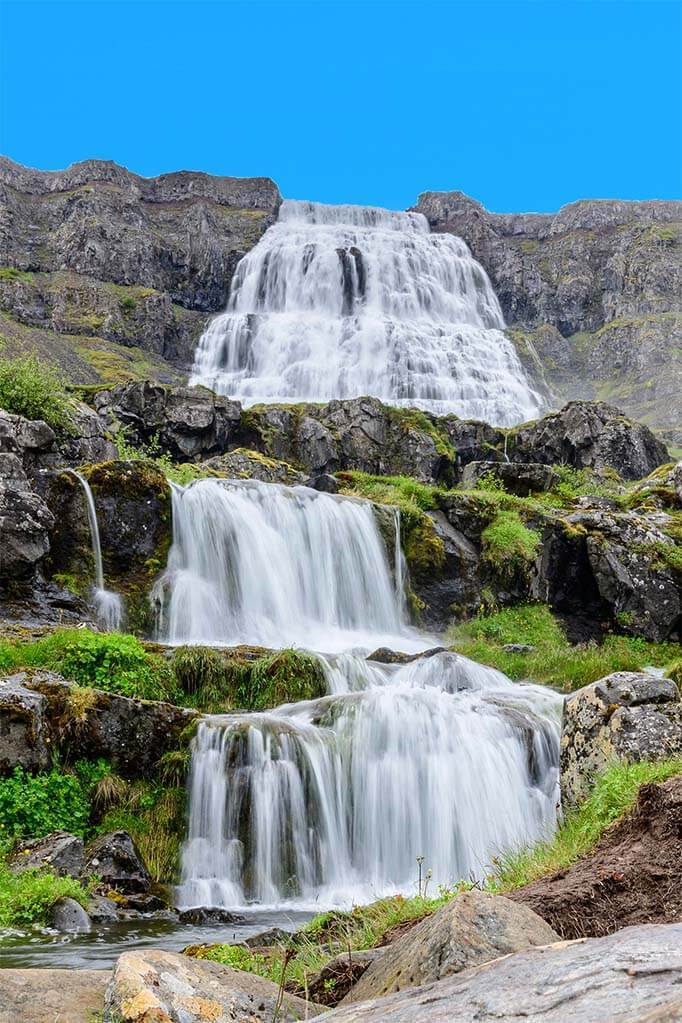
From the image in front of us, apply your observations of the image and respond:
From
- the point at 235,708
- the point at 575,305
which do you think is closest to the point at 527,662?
the point at 235,708

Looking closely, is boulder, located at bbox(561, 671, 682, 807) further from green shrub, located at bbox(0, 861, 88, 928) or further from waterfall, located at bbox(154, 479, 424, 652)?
waterfall, located at bbox(154, 479, 424, 652)

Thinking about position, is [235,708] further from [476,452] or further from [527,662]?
[476,452]

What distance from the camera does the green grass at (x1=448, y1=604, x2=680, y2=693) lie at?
1623 cm

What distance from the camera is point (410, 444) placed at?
3762 centimetres

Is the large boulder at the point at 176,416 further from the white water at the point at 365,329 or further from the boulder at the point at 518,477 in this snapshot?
the boulder at the point at 518,477

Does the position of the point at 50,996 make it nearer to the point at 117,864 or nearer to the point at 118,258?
the point at 117,864

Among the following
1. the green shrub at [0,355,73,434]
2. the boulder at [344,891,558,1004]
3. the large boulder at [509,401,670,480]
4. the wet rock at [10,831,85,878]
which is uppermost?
the large boulder at [509,401,670,480]

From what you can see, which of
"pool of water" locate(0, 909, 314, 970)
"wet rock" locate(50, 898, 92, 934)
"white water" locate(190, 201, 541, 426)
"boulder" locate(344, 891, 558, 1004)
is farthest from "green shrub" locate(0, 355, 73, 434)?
"white water" locate(190, 201, 541, 426)

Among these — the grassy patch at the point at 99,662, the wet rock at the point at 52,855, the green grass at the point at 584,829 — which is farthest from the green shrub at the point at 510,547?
the green grass at the point at 584,829

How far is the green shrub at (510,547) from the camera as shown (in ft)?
70.9

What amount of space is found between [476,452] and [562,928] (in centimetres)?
3760

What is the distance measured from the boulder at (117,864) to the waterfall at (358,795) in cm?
70

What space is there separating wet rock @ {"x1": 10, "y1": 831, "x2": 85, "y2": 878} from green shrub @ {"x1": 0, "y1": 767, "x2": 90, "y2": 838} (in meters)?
0.41

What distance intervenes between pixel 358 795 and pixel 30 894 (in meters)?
4.40
